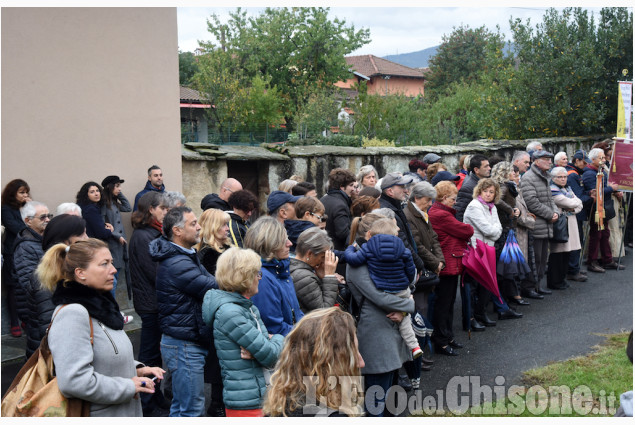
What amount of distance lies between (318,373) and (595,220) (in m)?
8.57

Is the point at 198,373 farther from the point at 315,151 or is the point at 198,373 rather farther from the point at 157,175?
the point at 315,151

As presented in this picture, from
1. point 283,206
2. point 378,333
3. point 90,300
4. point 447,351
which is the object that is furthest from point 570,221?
point 90,300

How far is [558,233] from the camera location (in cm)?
934

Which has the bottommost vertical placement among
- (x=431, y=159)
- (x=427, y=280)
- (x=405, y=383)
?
(x=405, y=383)

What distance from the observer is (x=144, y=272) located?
539cm

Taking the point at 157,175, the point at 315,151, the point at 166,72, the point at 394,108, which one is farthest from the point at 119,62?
the point at 394,108

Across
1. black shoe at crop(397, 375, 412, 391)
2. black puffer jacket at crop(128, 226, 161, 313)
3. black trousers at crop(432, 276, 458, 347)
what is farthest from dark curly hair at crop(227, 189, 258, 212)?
black trousers at crop(432, 276, 458, 347)

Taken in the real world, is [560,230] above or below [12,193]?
below

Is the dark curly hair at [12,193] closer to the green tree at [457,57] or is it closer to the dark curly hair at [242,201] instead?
the dark curly hair at [242,201]

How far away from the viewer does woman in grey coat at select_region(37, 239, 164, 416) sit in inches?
123

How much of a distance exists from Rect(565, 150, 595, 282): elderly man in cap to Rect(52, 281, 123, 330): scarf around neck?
8256 mm

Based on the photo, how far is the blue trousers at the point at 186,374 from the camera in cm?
437

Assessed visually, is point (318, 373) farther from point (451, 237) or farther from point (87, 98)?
point (87, 98)

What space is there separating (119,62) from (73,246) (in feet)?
17.0
